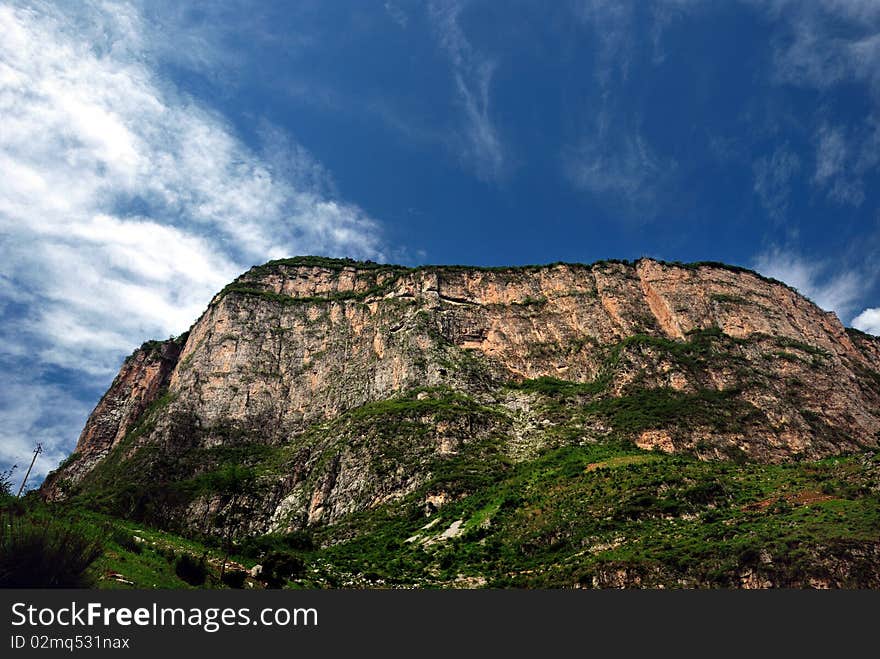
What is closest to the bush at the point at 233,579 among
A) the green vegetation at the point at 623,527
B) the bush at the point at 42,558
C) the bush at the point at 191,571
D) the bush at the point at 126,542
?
the bush at the point at 191,571

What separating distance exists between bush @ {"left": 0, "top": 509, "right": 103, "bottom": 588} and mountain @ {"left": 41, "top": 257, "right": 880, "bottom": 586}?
26119 mm

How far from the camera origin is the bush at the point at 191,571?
23.7 meters

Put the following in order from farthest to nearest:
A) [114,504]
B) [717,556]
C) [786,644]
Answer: [114,504] < [717,556] < [786,644]

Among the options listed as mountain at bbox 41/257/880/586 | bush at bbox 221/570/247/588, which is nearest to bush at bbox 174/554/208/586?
bush at bbox 221/570/247/588

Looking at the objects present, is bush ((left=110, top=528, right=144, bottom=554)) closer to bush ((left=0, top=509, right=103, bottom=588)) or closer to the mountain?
bush ((left=0, top=509, right=103, bottom=588))

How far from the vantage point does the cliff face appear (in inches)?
2795

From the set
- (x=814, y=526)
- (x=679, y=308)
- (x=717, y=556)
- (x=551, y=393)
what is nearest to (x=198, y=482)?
(x=551, y=393)

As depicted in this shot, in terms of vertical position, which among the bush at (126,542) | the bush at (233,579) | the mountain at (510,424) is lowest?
the bush at (233,579)

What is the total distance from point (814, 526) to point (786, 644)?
25655mm

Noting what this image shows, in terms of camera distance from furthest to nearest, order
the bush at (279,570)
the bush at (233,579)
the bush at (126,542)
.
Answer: the bush at (279,570), the bush at (126,542), the bush at (233,579)

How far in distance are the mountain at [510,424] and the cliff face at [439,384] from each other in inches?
16.4

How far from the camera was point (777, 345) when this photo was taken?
92.9 metres

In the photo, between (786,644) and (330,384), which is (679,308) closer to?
(330,384)

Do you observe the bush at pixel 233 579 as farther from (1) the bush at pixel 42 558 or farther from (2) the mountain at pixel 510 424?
(2) the mountain at pixel 510 424
